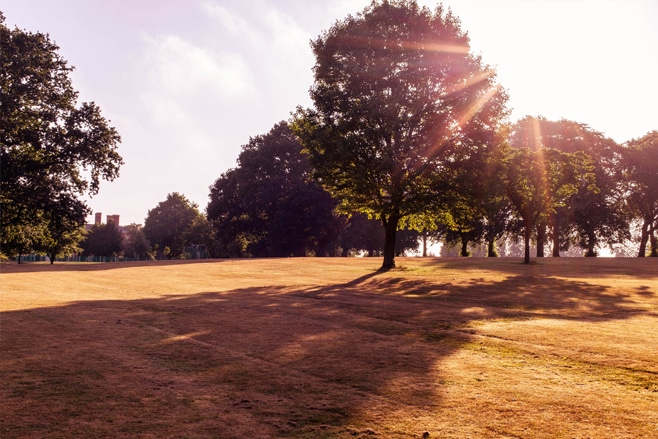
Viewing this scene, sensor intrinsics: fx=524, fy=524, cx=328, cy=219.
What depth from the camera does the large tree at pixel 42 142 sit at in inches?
1494

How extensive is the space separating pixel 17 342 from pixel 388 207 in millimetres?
25079

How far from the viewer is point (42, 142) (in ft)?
131

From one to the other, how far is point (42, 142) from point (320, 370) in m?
39.4

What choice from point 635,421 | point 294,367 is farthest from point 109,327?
point 635,421

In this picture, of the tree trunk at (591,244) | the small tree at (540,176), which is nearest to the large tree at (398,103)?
the small tree at (540,176)

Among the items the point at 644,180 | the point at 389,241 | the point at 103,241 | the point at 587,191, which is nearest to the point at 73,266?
the point at 389,241

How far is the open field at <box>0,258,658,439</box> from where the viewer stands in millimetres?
5828

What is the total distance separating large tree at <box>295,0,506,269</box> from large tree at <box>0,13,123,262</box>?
18498 mm

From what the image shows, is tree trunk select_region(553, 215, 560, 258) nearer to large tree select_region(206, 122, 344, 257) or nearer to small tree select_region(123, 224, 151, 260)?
large tree select_region(206, 122, 344, 257)

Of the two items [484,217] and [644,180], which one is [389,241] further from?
[644,180]

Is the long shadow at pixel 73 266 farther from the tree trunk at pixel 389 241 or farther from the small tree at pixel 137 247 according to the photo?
the small tree at pixel 137 247

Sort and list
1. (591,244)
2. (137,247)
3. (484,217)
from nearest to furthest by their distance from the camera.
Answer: (484,217) → (591,244) → (137,247)

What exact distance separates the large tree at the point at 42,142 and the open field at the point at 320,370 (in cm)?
2557

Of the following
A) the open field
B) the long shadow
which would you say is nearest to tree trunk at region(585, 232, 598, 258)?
the long shadow
